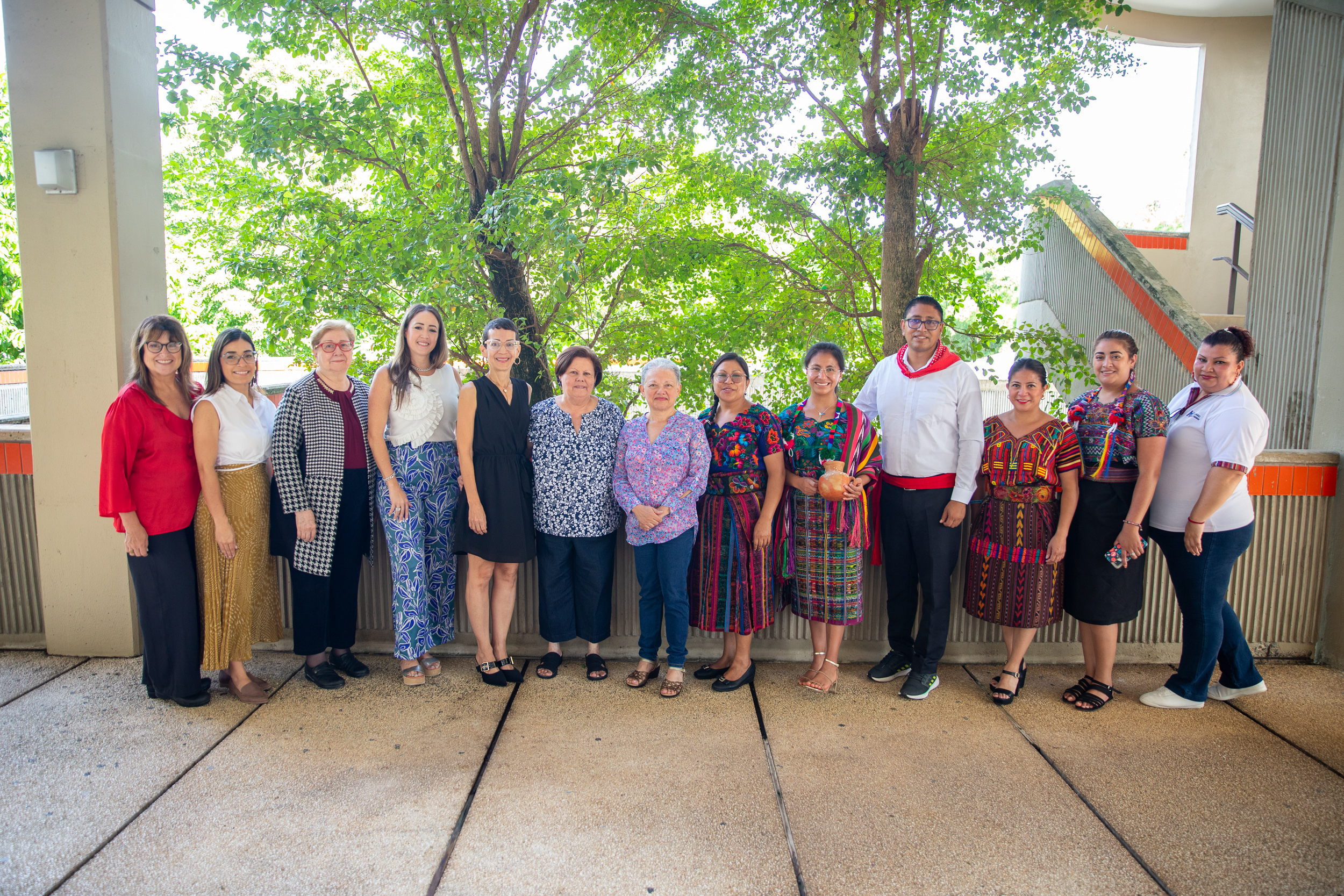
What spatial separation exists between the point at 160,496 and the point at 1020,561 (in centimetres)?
361

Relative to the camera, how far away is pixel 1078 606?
3266 mm

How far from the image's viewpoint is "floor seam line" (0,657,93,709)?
10.4 feet

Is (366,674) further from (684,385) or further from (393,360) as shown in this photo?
(684,385)

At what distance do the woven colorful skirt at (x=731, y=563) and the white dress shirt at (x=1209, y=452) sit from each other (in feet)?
5.61

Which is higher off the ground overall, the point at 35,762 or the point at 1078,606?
the point at 1078,606

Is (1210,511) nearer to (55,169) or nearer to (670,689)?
(670,689)

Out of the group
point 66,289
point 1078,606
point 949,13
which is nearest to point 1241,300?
point 949,13

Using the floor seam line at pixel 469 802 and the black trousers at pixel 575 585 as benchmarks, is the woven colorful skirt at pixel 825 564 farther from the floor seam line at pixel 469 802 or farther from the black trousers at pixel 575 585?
the floor seam line at pixel 469 802

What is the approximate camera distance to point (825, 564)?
3.29m

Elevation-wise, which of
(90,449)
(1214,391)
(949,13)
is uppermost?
(949,13)

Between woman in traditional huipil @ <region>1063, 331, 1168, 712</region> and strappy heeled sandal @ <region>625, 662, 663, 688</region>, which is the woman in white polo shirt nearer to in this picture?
woman in traditional huipil @ <region>1063, 331, 1168, 712</region>

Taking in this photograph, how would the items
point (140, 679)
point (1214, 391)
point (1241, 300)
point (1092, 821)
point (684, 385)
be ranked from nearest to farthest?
point (1092, 821)
point (1214, 391)
point (140, 679)
point (684, 385)
point (1241, 300)

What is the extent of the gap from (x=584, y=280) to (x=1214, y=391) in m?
4.63

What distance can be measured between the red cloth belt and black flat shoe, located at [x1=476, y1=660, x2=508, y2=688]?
5.99 ft
